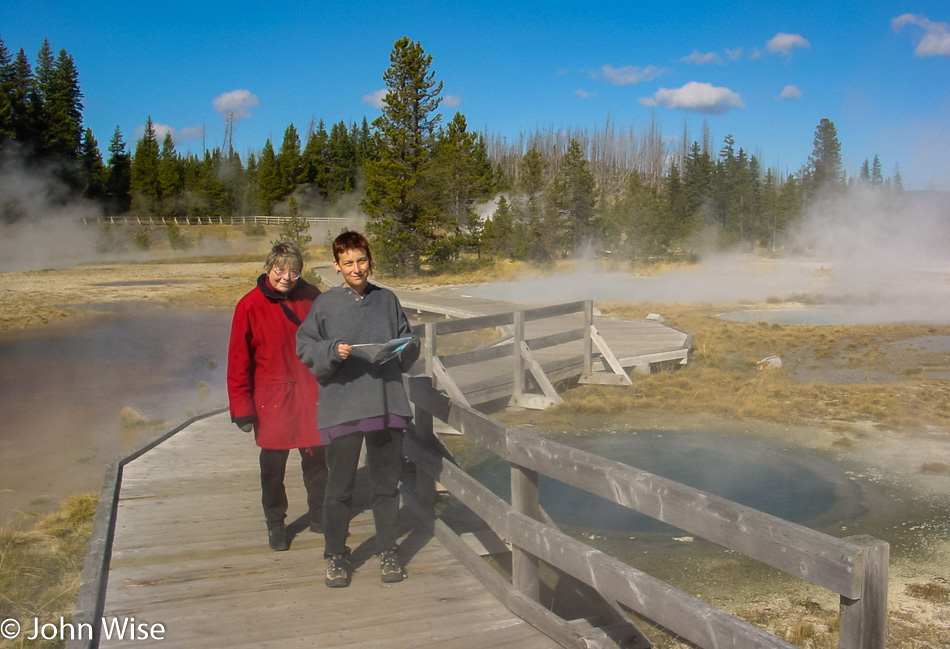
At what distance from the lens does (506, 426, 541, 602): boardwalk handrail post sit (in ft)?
12.0

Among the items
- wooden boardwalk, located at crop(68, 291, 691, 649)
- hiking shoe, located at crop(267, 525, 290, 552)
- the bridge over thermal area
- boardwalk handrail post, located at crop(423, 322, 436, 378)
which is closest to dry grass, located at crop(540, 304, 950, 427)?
boardwalk handrail post, located at crop(423, 322, 436, 378)

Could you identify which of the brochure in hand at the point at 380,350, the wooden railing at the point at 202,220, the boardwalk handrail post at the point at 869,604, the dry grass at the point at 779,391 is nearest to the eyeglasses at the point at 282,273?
the brochure in hand at the point at 380,350

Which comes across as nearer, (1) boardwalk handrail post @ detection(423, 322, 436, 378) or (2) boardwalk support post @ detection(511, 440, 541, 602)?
(2) boardwalk support post @ detection(511, 440, 541, 602)

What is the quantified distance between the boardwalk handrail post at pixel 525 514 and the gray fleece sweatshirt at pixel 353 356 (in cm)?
66

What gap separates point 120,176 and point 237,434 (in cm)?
7140

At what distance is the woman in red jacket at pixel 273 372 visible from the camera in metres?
4.23

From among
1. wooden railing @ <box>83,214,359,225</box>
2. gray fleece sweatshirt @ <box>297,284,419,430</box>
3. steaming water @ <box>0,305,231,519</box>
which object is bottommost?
steaming water @ <box>0,305,231,519</box>

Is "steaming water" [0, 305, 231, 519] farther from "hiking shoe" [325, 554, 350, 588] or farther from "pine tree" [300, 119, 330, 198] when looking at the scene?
"pine tree" [300, 119, 330, 198]

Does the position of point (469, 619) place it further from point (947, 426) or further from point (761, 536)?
point (947, 426)

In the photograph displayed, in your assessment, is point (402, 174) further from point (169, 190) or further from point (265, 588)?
point (169, 190)

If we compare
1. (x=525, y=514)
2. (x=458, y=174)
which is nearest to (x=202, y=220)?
(x=458, y=174)

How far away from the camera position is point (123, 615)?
3.58m

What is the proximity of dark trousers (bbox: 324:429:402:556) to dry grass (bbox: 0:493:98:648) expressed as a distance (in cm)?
183

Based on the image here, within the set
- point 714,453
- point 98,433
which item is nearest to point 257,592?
point 714,453
